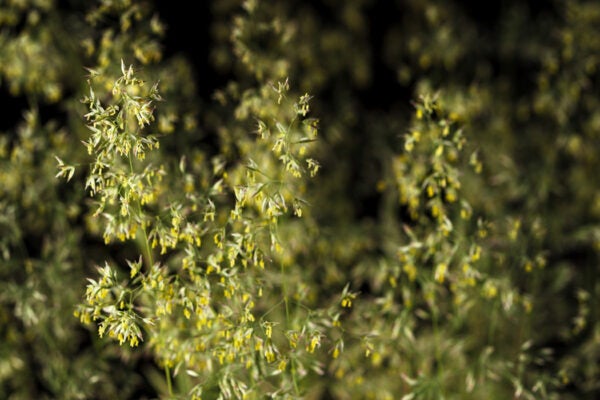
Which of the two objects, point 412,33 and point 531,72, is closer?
point 412,33

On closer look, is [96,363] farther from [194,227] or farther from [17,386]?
[194,227]

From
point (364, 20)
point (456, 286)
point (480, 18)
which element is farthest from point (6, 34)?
point (480, 18)

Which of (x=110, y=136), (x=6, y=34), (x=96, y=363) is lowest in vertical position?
(x=96, y=363)

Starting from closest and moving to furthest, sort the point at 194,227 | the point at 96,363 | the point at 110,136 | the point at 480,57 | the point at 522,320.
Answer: the point at 110,136, the point at 194,227, the point at 96,363, the point at 522,320, the point at 480,57

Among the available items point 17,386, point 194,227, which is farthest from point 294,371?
point 17,386

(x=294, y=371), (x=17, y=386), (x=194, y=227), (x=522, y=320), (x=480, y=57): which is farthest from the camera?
(x=480, y=57)

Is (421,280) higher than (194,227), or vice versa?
(194,227)

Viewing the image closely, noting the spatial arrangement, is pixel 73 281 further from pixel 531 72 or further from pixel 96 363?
pixel 531 72
